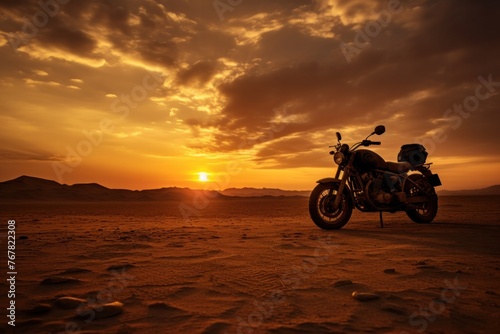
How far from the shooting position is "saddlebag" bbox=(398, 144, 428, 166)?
778cm

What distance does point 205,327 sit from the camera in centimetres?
164

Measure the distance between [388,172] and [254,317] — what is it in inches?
238

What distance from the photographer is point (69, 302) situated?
1.98 metres

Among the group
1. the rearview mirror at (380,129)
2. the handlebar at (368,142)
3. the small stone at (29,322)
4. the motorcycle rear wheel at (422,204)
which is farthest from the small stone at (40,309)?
the motorcycle rear wheel at (422,204)

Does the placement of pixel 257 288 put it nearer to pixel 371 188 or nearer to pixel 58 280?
pixel 58 280

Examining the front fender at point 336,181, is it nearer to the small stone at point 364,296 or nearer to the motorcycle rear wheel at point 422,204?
the motorcycle rear wheel at point 422,204

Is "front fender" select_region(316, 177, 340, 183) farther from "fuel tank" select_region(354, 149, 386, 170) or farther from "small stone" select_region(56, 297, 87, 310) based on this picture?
"small stone" select_region(56, 297, 87, 310)

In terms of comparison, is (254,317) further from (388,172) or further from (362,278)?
(388,172)

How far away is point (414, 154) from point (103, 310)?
7.92 m

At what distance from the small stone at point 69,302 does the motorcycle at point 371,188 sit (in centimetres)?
457

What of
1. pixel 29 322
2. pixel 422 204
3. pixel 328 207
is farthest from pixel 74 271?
pixel 422 204

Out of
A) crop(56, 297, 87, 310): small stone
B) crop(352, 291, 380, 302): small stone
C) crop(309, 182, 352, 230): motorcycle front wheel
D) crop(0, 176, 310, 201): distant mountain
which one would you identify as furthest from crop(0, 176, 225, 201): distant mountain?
crop(352, 291, 380, 302): small stone

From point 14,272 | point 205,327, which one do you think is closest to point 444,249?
point 205,327

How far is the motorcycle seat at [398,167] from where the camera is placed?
7030mm
